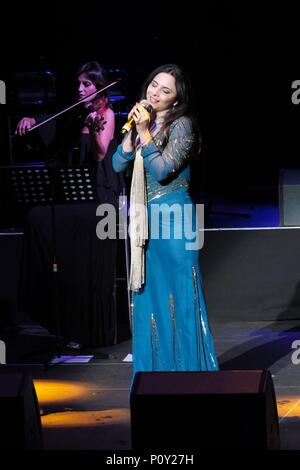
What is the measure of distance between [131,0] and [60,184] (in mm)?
3804

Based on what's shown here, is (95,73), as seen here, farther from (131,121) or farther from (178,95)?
(131,121)

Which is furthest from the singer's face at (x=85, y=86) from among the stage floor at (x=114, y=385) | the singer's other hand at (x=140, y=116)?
the singer's other hand at (x=140, y=116)

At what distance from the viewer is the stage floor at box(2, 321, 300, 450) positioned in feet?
16.5

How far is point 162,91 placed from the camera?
5.05 metres

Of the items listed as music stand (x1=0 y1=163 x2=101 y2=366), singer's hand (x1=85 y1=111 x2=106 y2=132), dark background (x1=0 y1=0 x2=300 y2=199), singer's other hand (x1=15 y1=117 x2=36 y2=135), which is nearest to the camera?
music stand (x1=0 y1=163 x2=101 y2=366)

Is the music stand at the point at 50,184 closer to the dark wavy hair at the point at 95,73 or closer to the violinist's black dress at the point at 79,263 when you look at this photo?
the violinist's black dress at the point at 79,263

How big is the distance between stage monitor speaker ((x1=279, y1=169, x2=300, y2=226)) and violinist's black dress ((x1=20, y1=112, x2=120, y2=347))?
4.78ft

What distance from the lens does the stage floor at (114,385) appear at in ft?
16.5

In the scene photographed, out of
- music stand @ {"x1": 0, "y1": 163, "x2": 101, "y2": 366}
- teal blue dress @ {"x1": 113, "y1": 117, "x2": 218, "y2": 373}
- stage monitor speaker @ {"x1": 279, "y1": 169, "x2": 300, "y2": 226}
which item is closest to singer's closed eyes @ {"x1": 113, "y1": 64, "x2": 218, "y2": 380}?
teal blue dress @ {"x1": 113, "y1": 117, "x2": 218, "y2": 373}

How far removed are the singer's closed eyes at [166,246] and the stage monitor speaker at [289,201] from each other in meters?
2.81

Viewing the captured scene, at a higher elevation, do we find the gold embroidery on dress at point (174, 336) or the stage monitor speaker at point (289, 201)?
the stage monitor speaker at point (289, 201)

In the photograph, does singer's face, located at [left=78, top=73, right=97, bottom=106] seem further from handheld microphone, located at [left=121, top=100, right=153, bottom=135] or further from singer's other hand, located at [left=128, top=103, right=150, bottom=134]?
singer's other hand, located at [left=128, top=103, right=150, bottom=134]

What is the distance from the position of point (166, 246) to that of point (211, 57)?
234 inches

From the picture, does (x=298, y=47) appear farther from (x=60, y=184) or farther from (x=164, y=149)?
(x=164, y=149)
